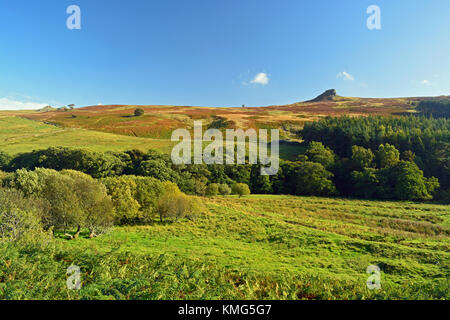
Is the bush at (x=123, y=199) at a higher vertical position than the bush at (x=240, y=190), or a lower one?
higher

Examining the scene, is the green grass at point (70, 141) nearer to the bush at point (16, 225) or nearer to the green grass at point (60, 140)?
the green grass at point (60, 140)

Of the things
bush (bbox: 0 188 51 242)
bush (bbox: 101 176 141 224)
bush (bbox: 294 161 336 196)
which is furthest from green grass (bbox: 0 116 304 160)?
bush (bbox: 0 188 51 242)

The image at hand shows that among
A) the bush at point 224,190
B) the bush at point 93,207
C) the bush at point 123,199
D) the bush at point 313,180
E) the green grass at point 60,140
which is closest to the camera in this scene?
the bush at point 93,207

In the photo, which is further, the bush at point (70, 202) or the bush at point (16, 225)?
the bush at point (70, 202)

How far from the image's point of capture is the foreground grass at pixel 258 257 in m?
7.10

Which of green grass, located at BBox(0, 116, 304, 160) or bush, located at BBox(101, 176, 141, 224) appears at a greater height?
green grass, located at BBox(0, 116, 304, 160)

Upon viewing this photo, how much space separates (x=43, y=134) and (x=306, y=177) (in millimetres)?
78386

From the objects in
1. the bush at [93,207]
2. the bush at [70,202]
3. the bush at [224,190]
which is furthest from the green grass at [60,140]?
the bush at [93,207]

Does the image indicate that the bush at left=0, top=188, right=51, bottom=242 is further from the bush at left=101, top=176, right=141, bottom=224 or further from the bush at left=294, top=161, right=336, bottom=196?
the bush at left=294, top=161, right=336, bottom=196

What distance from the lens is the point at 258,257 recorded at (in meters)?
16.6

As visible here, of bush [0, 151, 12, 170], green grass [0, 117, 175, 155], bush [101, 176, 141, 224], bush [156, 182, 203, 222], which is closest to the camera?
bush [101, 176, 141, 224]

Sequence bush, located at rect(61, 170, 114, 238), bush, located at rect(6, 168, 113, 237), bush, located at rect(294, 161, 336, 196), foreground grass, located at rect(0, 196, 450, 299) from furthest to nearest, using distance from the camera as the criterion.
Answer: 1. bush, located at rect(294, 161, 336, 196)
2. bush, located at rect(61, 170, 114, 238)
3. bush, located at rect(6, 168, 113, 237)
4. foreground grass, located at rect(0, 196, 450, 299)

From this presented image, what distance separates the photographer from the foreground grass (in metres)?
7.10
